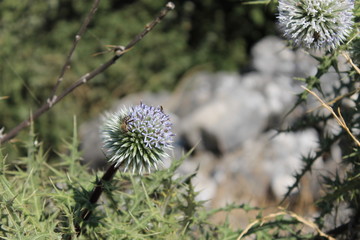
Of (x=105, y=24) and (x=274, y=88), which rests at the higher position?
(x=105, y=24)

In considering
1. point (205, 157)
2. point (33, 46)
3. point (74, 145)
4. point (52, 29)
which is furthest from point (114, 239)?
point (52, 29)

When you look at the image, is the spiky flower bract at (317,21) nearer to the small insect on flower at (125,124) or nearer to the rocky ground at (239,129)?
the small insect on flower at (125,124)

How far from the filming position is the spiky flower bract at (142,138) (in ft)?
4.83

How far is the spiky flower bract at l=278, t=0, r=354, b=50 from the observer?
142 cm

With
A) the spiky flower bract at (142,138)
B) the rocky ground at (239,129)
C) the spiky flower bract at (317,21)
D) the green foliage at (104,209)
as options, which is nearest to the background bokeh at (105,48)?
the rocky ground at (239,129)

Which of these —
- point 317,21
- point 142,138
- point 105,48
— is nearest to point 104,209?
point 142,138

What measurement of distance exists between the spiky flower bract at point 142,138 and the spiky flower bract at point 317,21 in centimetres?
44

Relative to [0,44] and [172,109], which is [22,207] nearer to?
[0,44]

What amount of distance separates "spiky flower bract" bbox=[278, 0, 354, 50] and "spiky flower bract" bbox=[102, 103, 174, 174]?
44cm

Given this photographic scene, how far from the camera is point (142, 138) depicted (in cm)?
151

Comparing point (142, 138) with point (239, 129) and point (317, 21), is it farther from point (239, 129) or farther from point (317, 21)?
point (239, 129)

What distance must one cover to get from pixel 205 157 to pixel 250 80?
1360mm

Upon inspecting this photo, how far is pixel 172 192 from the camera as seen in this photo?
1.71m

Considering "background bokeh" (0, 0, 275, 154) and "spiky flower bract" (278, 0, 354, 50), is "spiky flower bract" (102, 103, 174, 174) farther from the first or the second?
"background bokeh" (0, 0, 275, 154)
